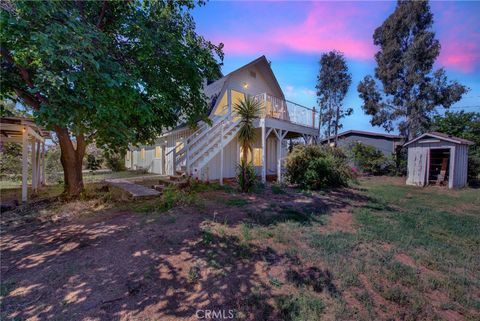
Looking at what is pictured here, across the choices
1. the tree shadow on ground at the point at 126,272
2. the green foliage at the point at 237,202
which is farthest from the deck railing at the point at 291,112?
the tree shadow on ground at the point at 126,272

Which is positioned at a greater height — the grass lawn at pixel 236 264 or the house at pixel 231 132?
the house at pixel 231 132

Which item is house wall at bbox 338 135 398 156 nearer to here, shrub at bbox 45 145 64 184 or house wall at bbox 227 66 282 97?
house wall at bbox 227 66 282 97

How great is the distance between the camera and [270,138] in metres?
13.1

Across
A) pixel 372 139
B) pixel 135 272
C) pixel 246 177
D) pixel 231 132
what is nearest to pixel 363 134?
pixel 372 139

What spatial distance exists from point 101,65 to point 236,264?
498 cm

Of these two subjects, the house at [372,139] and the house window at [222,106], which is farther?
the house at [372,139]

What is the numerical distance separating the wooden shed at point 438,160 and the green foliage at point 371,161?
3621mm

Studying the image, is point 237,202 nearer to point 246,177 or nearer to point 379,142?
point 246,177

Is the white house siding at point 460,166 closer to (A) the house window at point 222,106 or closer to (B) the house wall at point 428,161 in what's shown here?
(B) the house wall at point 428,161

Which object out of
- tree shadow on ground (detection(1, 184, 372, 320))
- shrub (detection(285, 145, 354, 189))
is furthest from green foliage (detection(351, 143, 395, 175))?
tree shadow on ground (detection(1, 184, 372, 320))

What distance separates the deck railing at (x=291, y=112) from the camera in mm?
10867

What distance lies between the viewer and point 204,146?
9.27m

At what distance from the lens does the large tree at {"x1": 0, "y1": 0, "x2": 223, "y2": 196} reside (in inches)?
150

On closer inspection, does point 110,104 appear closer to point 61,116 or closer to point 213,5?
point 61,116
